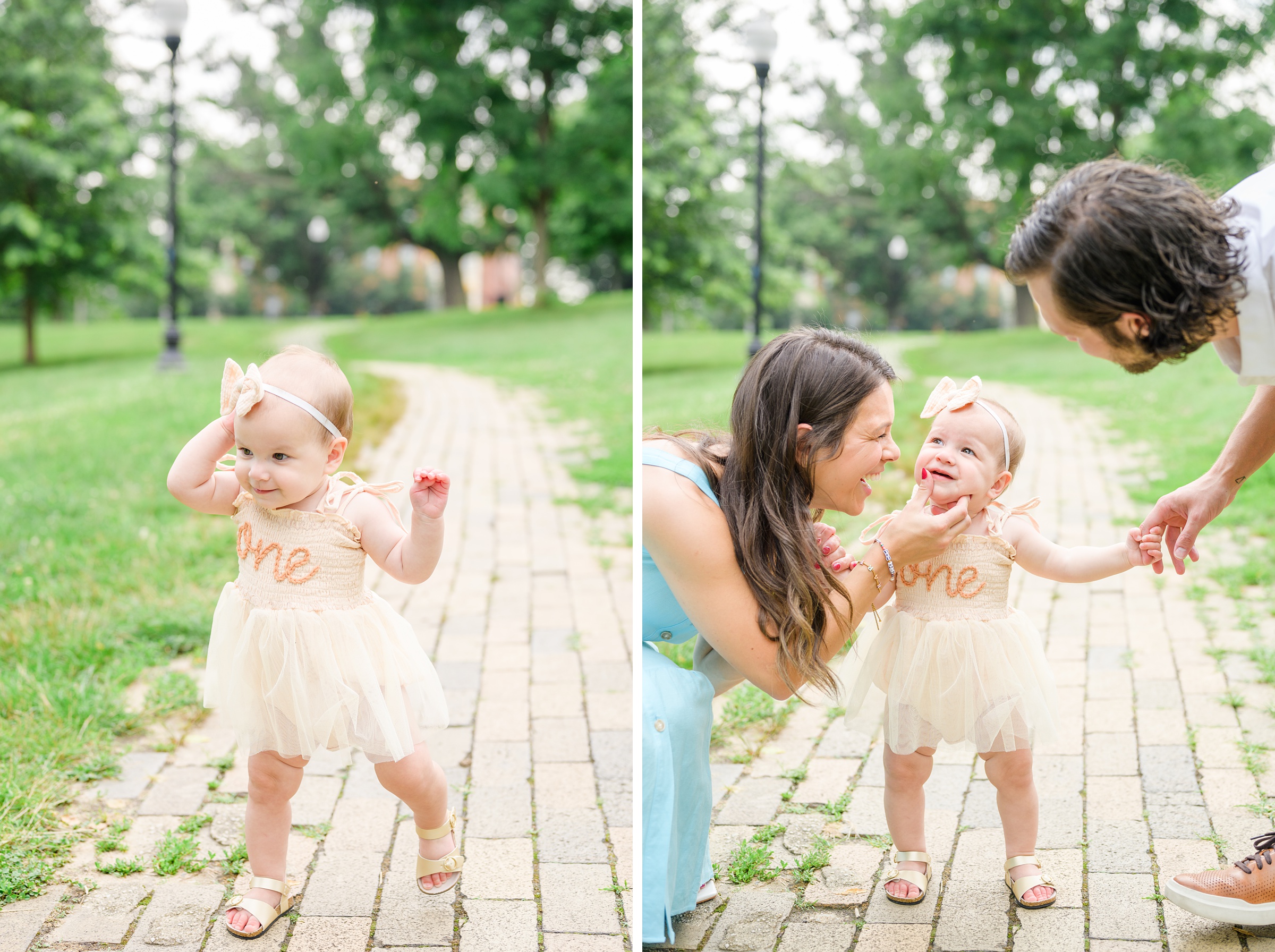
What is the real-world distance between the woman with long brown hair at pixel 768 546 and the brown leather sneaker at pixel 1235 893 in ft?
2.70

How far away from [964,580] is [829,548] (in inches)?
11.8

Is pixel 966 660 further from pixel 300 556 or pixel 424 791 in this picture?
pixel 300 556

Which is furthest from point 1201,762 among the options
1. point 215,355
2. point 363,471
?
point 215,355

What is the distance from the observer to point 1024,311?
19328 millimetres

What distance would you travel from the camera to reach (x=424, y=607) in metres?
4.89

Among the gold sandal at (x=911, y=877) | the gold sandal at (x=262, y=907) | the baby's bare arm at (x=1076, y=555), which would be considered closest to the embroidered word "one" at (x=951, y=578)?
the baby's bare arm at (x=1076, y=555)

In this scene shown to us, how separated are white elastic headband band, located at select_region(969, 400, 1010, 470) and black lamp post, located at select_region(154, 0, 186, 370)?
12.0 m

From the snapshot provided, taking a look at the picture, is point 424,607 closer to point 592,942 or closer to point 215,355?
point 592,942

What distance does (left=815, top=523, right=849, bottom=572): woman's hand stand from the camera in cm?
232

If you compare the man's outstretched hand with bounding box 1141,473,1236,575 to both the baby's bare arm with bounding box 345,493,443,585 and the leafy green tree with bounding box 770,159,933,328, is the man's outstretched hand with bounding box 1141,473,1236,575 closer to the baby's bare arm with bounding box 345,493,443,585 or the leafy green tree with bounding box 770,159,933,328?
the baby's bare arm with bounding box 345,493,443,585

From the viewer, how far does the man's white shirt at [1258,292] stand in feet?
6.48

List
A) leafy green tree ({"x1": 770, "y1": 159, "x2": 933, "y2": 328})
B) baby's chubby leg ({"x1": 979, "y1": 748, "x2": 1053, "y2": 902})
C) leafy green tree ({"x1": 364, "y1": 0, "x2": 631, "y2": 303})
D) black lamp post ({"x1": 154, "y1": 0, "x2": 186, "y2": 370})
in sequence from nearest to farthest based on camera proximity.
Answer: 1. baby's chubby leg ({"x1": 979, "y1": 748, "x2": 1053, "y2": 902})
2. black lamp post ({"x1": 154, "y1": 0, "x2": 186, "y2": 370})
3. leafy green tree ({"x1": 364, "y1": 0, "x2": 631, "y2": 303})
4. leafy green tree ({"x1": 770, "y1": 159, "x2": 933, "y2": 328})

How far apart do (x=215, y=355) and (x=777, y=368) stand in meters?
17.8

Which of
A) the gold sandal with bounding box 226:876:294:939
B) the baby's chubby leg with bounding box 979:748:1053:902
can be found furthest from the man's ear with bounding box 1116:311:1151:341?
the gold sandal with bounding box 226:876:294:939
